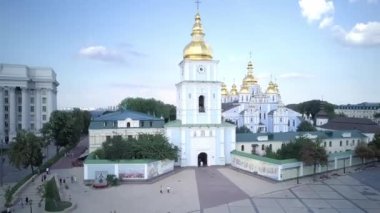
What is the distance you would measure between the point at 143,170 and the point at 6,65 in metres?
44.7

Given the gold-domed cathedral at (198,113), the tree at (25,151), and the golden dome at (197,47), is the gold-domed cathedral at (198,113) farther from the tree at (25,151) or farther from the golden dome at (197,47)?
the tree at (25,151)

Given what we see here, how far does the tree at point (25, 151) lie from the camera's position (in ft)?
94.4

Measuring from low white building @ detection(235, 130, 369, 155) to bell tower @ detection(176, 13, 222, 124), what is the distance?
492 cm

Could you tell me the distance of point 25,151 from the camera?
28.8 metres

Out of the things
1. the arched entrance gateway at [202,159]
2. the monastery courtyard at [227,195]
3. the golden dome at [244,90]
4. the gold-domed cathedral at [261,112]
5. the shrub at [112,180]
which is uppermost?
the golden dome at [244,90]

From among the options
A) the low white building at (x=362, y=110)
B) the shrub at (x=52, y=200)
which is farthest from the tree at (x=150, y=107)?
the low white building at (x=362, y=110)

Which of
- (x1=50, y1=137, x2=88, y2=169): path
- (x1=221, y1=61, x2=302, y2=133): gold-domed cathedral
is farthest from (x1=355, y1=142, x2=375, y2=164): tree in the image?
(x1=50, y1=137, x2=88, y2=169): path

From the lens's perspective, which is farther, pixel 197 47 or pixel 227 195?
pixel 197 47

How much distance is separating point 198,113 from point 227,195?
472 inches

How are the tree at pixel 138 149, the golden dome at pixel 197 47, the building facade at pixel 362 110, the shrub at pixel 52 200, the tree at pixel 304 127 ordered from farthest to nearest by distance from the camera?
the building facade at pixel 362 110 < the tree at pixel 304 127 < the golden dome at pixel 197 47 < the tree at pixel 138 149 < the shrub at pixel 52 200

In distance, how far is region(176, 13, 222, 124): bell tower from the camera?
1335 inches

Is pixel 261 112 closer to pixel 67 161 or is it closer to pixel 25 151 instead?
pixel 67 161

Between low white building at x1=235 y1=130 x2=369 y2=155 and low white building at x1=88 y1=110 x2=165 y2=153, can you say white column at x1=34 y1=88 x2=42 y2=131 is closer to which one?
low white building at x1=88 y1=110 x2=165 y2=153

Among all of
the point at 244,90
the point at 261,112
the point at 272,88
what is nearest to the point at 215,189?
the point at 261,112
